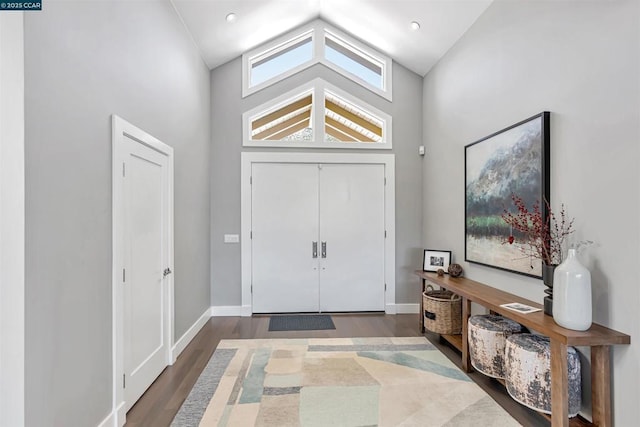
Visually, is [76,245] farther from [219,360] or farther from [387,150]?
[387,150]

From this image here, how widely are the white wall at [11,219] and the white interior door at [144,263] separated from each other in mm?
884

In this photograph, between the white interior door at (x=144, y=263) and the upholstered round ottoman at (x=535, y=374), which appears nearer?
the upholstered round ottoman at (x=535, y=374)

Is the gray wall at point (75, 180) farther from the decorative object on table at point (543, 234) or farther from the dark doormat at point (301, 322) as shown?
the decorative object on table at point (543, 234)

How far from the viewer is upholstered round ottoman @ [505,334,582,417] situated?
2.01 m

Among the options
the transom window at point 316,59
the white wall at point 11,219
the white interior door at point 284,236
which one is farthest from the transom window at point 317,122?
the white wall at point 11,219

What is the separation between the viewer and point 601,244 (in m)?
1.98

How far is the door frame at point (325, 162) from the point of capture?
4.61 meters

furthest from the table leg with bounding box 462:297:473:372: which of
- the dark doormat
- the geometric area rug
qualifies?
the dark doormat

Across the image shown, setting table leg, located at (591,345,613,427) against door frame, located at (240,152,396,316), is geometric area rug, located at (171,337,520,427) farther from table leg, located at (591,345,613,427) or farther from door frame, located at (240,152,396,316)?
door frame, located at (240,152,396,316)

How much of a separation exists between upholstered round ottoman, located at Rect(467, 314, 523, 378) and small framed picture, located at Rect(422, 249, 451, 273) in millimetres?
1176

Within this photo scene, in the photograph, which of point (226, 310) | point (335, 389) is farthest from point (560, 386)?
point (226, 310)

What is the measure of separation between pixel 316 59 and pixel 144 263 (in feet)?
11.6

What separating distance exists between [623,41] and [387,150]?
9.80 feet

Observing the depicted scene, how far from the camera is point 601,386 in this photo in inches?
74.8
